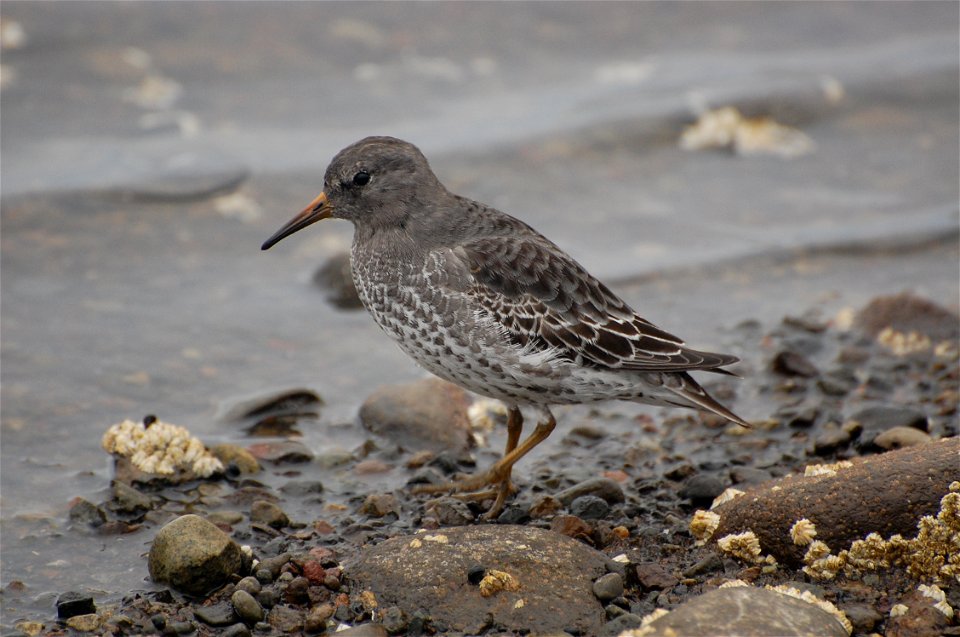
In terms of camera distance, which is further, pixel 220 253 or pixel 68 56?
pixel 68 56

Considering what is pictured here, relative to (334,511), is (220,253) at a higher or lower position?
higher

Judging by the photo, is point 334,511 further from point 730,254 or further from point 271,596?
point 730,254

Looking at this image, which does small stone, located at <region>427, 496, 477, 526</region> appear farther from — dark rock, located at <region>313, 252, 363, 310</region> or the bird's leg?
dark rock, located at <region>313, 252, 363, 310</region>

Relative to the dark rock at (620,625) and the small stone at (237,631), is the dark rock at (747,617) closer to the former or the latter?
the dark rock at (620,625)

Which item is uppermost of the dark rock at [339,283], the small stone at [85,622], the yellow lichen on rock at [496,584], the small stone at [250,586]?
the dark rock at [339,283]

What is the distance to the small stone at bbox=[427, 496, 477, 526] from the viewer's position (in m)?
→ 6.07

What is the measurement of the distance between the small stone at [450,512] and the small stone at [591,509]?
22.2 inches

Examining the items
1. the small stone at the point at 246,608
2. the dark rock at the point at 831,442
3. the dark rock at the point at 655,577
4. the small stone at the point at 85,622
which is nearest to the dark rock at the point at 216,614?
the small stone at the point at 246,608

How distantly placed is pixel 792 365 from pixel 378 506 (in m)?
3.20

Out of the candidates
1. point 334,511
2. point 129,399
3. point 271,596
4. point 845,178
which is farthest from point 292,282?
point 845,178

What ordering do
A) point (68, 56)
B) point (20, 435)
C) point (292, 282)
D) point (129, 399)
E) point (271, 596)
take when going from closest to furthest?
point (271, 596) < point (20, 435) < point (129, 399) < point (292, 282) < point (68, 56)

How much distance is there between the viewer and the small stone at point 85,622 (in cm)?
501

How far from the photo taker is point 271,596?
16.9ft

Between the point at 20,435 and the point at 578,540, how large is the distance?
3.65 metres
